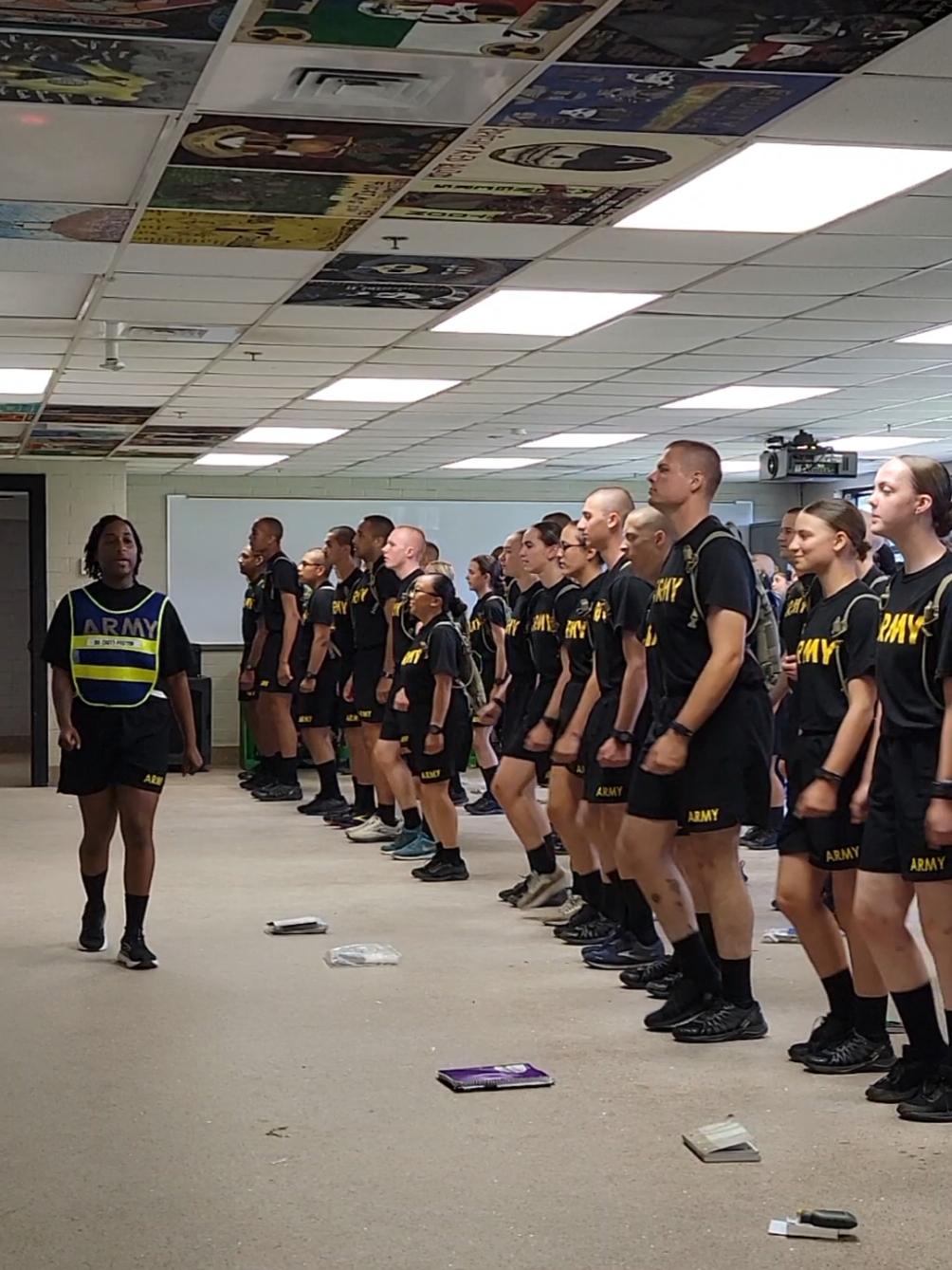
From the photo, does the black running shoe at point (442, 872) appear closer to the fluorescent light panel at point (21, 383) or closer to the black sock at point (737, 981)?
the black sock at point (737, 981)

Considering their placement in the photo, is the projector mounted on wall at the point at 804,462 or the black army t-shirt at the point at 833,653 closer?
the black army t-shirt at the point at 833,653

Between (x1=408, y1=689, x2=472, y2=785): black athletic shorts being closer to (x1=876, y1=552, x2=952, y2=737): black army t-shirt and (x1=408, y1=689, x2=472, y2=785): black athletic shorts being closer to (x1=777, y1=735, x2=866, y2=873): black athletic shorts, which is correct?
(x1=777, y1=735, x2=866, y2=873): black athletic shorts

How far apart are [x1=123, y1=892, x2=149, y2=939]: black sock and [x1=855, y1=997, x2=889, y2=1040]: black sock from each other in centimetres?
262

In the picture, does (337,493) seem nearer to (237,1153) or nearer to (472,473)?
(472,473)

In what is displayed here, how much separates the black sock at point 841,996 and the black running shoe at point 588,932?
169 centimetres

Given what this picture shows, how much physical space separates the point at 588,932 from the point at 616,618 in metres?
1.30

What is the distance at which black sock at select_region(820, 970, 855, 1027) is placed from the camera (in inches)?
179

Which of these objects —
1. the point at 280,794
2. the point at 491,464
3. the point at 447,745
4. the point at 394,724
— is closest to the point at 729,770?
the point at 447,745

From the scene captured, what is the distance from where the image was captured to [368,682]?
9438 millimetres

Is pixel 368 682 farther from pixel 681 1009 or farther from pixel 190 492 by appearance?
pixel 190 492

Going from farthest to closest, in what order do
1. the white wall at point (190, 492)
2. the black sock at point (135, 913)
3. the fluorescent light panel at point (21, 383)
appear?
the white wall at point (190, 492) → the fluorescent light panel at point (21, 383) → the black sock at point (135, 913)

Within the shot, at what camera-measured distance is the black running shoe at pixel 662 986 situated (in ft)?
17.6

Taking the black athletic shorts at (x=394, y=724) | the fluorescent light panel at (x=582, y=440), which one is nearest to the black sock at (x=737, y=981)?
the black athletic shorts at (x=394, y=724)

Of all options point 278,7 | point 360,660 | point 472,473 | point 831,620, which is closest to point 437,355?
point 360,660
